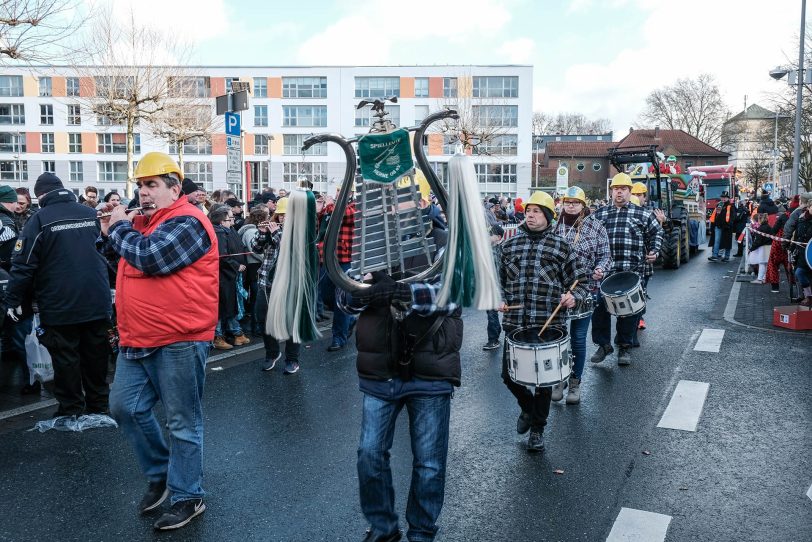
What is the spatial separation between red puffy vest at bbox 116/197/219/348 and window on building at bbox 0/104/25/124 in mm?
71603

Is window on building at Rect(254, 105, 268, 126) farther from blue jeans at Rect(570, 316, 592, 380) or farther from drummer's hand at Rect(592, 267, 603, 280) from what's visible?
blue jeans at Rect(570, 316, 592, 380)

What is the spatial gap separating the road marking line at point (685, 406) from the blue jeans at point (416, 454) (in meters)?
2.97

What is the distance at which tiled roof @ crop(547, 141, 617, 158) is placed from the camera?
81.4 metres

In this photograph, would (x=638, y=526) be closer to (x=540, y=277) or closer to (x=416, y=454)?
(x=416, y=454)

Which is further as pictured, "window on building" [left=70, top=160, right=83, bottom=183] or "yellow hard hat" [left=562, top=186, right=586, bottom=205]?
"window on building" [left=70, top=160, right=83, bottom=183]

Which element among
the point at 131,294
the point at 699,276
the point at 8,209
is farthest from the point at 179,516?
the point at 699,276

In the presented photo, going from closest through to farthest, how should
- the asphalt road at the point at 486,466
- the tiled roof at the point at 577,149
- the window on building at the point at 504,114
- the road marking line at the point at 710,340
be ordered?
the asphalt road at the point at 486,466, the road marking line at the point at 710,340, the window on building at the point at 504,114, the tiled roof at the point at 577,149

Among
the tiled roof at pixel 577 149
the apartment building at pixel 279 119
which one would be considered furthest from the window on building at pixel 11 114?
the tiled roof at pixel 577 149

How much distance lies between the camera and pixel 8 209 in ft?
25.7

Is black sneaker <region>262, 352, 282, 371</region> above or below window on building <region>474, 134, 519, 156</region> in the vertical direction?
below

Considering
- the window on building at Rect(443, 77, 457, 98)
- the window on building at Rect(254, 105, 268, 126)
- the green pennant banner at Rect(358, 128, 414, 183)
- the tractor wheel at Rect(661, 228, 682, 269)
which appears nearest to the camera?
the green pennant banner at Rect(358, 128, 414, 183)

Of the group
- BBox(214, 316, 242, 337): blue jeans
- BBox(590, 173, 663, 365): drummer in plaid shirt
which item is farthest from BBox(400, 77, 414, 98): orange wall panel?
BBox(590, 173, 663, 365): drummer in plaid shirt

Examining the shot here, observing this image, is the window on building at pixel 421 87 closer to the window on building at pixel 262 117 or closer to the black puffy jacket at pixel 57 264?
the window on building at pixel 262 117

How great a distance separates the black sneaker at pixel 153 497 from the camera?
13.2ft
